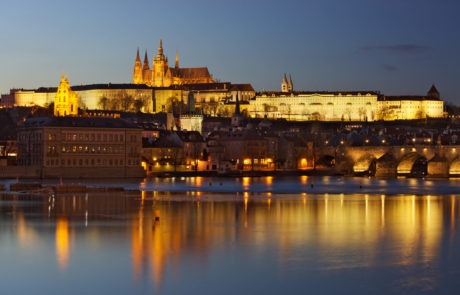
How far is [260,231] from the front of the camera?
2697cm

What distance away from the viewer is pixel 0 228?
89.8 ft

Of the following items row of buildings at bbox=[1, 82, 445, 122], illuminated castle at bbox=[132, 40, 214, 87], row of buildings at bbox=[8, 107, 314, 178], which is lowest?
row of buildings at bbox=[8, 107, 314, 178]

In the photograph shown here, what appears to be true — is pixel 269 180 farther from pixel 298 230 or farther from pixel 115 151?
pixel 298 230

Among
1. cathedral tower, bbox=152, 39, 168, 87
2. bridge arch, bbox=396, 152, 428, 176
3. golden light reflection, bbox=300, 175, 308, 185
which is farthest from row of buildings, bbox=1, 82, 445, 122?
golden light reflection, bbox=300, 175, 308, 185

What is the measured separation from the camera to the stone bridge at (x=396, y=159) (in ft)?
232

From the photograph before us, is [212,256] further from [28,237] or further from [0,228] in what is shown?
[0,228]

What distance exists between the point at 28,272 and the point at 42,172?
136 feet

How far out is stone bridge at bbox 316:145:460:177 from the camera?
7056 centimetres

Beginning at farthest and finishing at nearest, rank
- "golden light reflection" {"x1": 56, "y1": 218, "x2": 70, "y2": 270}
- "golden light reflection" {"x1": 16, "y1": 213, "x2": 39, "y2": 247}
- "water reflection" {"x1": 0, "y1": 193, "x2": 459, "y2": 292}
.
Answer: "golden light reflection" {"x1": 16, "y1": 213, "x2": 39, "y2": 247}, "golden light reflection" {"x1": 56, "y1": 218, "x2": 70, "y2": 270}, "water reflection" {"x1": 0, "y1": 193, "x2": 459, "y2": 292}

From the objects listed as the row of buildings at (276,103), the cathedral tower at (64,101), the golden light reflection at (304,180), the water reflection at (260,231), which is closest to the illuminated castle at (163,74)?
the row of buildings at (276,103)

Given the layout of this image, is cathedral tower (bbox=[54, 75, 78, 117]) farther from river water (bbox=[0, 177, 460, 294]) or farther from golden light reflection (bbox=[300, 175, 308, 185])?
river water (bbox=[0, 177, 460, 294])

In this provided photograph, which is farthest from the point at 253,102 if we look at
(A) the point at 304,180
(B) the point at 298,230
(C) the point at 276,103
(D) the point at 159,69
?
→ (B) the point at 298,230

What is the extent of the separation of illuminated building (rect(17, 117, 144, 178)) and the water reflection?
20746 millimetres

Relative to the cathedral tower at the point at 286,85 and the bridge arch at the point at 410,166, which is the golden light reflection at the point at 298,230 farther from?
the cathedral tower at the point at 286,85
